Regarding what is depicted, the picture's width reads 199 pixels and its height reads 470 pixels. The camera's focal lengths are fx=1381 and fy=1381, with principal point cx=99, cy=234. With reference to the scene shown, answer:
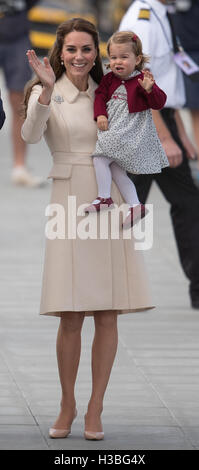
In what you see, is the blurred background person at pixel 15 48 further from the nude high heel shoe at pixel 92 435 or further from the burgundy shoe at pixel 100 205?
the nude high heel shoe at pixel 92 435

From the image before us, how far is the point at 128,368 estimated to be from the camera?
673 centimetres

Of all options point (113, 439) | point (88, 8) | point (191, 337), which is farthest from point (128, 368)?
point (88, 8)

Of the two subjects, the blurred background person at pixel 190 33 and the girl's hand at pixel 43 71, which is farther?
the blurred background person at pixel 190 33

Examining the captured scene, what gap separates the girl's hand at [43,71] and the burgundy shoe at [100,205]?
484 millimetres

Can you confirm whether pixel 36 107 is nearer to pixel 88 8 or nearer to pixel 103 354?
pixel 103 354

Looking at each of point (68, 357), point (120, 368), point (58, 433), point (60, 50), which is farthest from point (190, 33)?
point (58, 433)

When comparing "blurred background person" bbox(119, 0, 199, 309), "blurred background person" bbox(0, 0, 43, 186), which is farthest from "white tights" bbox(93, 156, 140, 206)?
"blurred background person" bbox(0, 0, 43, 186)

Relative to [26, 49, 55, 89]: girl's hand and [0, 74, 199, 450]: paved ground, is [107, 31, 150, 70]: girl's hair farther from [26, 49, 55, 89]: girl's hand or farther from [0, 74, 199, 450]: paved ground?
[0, 74, 199, 450]: paved ground

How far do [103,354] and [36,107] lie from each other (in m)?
1.01

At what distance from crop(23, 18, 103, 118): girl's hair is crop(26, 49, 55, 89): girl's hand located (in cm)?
15

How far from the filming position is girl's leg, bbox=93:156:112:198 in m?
5.35

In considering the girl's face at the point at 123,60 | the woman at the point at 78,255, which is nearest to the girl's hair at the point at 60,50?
the woman at the point at 78,255

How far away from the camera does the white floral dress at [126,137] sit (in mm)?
5336
